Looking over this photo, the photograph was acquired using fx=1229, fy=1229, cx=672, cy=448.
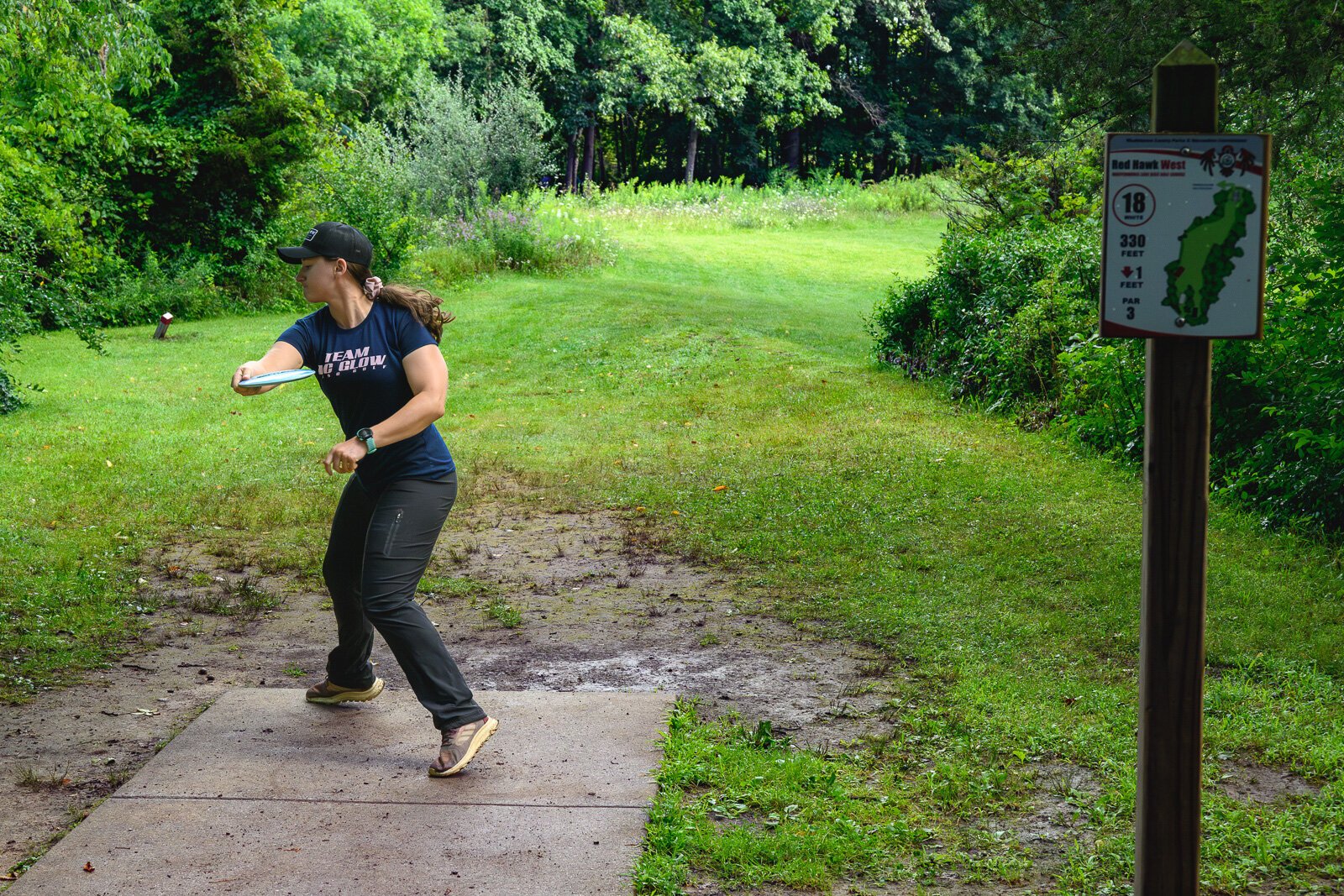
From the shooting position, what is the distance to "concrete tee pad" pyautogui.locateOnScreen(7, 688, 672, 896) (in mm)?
3893

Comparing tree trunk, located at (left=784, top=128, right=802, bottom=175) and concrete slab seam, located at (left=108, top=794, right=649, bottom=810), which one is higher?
tree trunk, located at (left=784, top=128, right=802, bottom=175)

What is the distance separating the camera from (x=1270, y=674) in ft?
18.6

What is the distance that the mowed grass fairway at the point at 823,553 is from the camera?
426cm

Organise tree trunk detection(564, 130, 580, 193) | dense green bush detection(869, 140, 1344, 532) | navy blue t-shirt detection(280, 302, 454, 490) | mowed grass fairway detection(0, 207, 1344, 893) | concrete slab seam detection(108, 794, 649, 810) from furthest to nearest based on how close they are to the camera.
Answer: tree trunk detection(564, 130, 580, 193) → dense green bush detection(869, 140, 1344, 532) → navy blue t-shirt detection(280, 302, 454, 490) → concrete slab seam detection(108, 794, 649, 810) → mowed grass fairway detection(0, 207, 1344, 893)

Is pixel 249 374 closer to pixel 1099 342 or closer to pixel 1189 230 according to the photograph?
pixel 1189 230

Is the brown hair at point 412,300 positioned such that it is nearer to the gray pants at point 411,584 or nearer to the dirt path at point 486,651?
the gray pants at point 411,584

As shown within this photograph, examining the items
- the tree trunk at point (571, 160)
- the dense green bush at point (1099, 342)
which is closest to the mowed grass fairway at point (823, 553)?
the dense green bush at point (1099, 342)

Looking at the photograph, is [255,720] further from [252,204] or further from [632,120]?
[632,120]

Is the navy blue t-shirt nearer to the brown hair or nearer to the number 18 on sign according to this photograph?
the brown hair

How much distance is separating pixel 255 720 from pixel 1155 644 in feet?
12.4

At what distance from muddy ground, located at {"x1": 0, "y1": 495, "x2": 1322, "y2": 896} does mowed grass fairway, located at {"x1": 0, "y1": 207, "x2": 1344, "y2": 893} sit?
179 millimetres

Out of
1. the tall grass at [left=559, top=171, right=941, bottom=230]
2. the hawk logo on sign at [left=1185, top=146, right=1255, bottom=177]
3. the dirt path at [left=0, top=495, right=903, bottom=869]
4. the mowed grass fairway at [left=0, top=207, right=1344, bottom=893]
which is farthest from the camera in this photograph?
the tall grass at [left=559, top=171, right=941, bottom=230]

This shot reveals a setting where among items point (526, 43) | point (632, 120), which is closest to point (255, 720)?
point (526, 43)

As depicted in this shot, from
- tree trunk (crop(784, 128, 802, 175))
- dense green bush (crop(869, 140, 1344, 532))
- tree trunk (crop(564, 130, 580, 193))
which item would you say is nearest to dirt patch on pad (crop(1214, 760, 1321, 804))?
dense green bush (crop(869, 140, 1344, 532))
